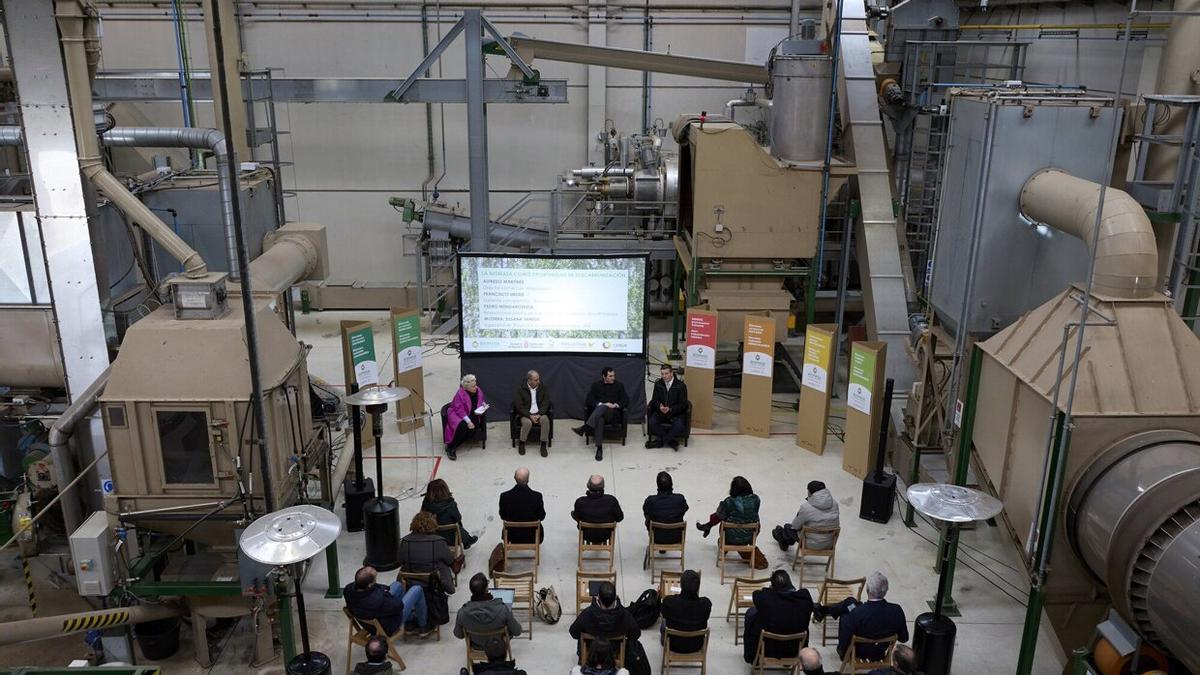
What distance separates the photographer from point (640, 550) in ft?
29.1

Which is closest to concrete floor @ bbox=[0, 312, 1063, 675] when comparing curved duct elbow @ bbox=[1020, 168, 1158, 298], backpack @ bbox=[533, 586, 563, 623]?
backpack @ bbox=[533, 586, 563, 623]

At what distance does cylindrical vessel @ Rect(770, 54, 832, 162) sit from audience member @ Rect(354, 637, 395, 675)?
8.23 meters

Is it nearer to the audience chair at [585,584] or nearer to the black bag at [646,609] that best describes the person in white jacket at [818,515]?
the black bag at [646,609]

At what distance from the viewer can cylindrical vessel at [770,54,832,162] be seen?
11.5 m

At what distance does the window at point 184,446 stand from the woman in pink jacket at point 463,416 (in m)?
3.87

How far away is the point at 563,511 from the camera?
31.6 ft

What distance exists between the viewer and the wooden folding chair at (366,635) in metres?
6.87

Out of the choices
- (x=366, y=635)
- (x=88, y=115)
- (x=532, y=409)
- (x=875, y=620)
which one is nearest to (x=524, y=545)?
(x=366, y=635)

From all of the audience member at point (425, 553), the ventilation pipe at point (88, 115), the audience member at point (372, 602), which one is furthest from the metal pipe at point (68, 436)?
the audience member at point (425, 553)

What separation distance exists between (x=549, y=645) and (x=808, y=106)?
7562 mm

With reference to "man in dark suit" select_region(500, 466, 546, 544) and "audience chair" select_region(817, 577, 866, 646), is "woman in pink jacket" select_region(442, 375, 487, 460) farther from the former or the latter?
"audience chair" select_region(817, 577, 866, 646)

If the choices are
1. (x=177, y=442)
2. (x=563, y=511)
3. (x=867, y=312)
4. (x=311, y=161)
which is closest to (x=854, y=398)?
(x=867, y=312)

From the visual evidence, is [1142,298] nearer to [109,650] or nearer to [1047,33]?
[1047,33]

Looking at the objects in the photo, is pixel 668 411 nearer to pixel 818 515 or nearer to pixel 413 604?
pixel 818 515
